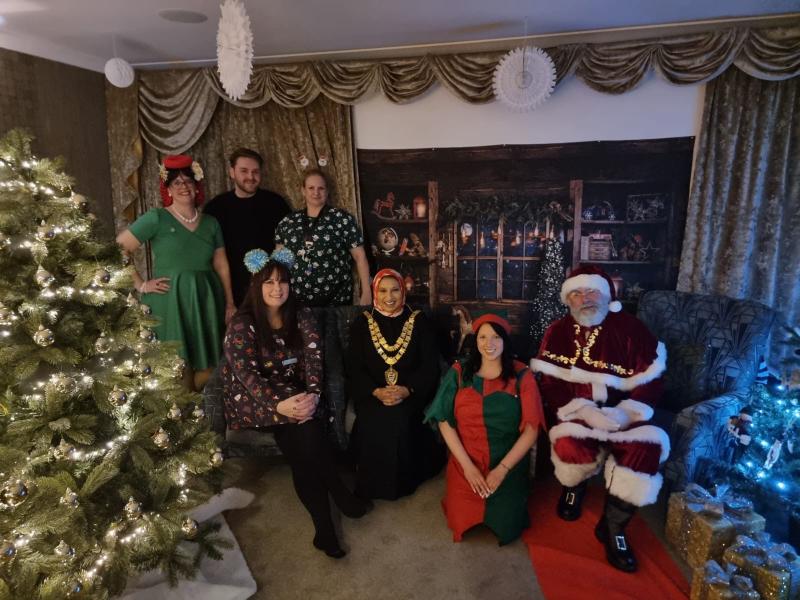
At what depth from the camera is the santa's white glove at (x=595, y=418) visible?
2426 mm

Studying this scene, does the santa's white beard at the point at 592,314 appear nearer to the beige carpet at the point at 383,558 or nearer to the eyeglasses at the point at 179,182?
the beige carpet at the point at 383,558

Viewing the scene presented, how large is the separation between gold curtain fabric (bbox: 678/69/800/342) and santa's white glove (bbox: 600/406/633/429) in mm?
1644

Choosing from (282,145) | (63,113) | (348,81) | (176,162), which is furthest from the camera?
(282,145)

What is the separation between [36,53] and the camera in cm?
357

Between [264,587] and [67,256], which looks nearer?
[67,256]

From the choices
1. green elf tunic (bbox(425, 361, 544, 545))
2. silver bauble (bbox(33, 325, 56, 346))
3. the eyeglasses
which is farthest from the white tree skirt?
the eyeglasses

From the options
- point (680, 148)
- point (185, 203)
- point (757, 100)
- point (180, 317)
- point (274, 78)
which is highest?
point (274, 78)

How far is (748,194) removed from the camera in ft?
11.0

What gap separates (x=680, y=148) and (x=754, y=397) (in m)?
1.87

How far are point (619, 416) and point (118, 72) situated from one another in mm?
3706

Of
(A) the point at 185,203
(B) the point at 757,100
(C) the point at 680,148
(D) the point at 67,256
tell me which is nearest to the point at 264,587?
(D) the point at 67,256

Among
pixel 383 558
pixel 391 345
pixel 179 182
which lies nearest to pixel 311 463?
pixel 383 558

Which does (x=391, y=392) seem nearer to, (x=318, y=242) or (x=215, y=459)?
(x=215, y=459)

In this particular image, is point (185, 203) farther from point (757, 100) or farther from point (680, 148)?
point (757, 100)
